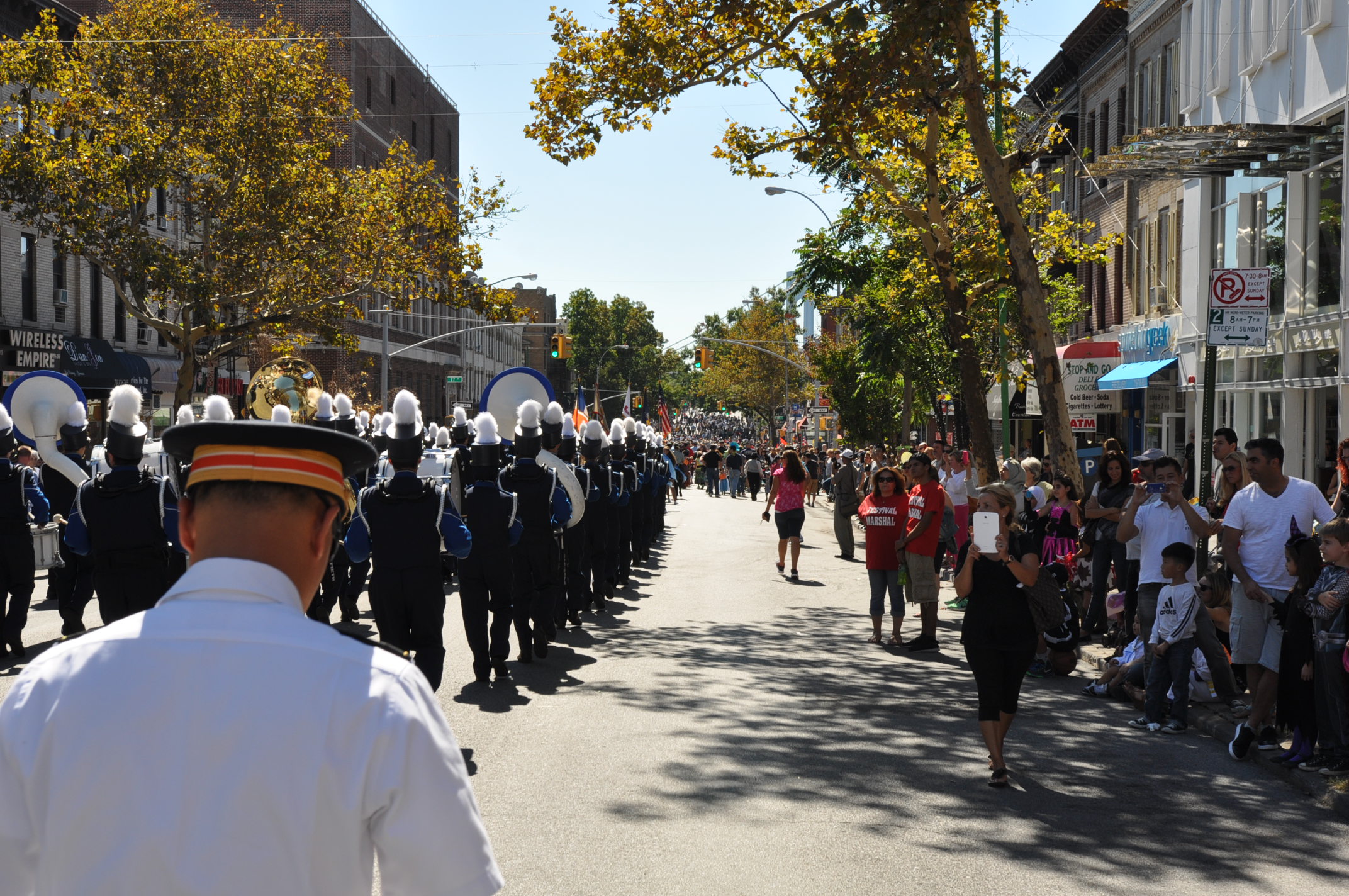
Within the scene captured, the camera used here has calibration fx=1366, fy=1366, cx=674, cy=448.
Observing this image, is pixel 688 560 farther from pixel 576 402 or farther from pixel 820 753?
pixel 820 753

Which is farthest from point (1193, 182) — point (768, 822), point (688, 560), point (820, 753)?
point (768, 822)

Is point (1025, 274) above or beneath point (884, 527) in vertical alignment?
above

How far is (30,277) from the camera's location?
110 ft

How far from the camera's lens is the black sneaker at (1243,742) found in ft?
28.0

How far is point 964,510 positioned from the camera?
16.9m

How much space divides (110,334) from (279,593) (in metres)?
39.6

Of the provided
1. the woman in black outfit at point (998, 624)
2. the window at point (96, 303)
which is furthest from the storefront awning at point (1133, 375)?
the window at point (96, 303)

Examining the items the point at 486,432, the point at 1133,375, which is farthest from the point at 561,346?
the point at 486,432

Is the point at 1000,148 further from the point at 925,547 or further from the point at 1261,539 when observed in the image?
the point at 1261,539

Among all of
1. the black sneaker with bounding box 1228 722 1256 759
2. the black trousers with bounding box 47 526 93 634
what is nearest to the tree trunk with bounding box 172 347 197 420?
the black trousers with bounding box 47 526 93 634

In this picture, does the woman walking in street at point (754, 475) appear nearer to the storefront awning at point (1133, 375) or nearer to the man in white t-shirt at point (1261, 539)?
the storefront awning at point (1133, 375)

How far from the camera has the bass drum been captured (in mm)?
11859

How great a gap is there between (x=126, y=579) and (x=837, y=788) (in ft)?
17.7

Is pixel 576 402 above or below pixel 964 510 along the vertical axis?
above
